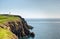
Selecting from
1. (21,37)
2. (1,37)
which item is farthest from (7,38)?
(21,37)

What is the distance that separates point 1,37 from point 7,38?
114cm

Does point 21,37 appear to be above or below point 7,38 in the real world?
below

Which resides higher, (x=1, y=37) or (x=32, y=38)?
(x=1, y=37)

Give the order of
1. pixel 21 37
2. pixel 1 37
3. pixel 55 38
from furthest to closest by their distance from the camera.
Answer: pixel 55 38 < pixel 21 37 < pixel 1 37

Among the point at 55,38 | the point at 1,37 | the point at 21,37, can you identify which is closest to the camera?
the point at 1,37

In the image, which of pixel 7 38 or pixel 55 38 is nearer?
pixel 7 38

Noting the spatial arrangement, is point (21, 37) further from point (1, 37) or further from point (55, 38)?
point (1, 37)

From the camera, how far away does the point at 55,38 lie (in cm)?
12444

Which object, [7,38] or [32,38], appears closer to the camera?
[7,38]

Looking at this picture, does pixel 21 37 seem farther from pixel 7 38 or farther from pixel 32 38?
pixel 7 38

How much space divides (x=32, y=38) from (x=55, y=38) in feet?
41.9

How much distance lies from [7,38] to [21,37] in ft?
239

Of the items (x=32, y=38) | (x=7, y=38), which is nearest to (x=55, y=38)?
(x=32, y=38)

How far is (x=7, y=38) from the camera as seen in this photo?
4375 centimetres
